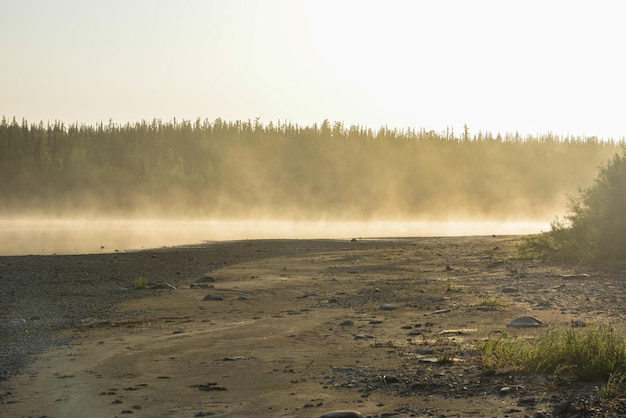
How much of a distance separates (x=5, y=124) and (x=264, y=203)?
83094 millimetres

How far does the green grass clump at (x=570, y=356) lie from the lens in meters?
9.33

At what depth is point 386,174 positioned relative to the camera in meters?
173

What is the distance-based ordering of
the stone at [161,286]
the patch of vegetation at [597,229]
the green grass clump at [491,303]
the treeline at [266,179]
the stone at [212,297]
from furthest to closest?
the treeline at [266,179], the patch of vegetation at [597,229], the stone at [161,286], the stone at [212,297], the green grass clump at [491,303]

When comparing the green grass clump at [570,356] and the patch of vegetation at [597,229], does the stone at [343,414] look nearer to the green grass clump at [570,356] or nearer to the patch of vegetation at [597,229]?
the green grass clump at [570,356]

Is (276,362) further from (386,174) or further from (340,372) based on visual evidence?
(386,174)

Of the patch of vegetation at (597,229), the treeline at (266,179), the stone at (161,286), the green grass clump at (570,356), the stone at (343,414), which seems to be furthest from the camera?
the treeline at (266,179)

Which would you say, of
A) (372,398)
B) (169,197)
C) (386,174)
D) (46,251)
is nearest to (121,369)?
(372,398)

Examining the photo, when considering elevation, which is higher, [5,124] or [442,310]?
[5,124]

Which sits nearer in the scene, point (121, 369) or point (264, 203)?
point (121, 369)

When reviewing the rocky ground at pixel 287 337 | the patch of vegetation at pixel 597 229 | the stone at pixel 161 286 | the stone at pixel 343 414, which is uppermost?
the patch of vegetation at pixel 597 229

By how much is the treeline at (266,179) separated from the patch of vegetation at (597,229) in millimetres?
86712

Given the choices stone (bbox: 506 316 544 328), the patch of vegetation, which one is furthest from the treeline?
stone (bbox: 506 316 544 328)

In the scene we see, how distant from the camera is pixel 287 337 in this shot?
1387 centimetres

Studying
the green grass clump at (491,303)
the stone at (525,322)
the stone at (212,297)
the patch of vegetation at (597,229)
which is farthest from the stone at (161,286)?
the patch of vegetation at (597,229)
